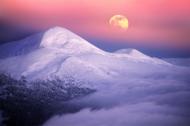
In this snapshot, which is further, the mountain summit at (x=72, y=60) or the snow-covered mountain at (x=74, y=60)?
the mountain summit at (x=72, y=60)

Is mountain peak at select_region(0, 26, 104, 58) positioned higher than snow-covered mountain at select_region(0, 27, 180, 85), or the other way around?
mountain peak at select_region(0, 26, 104, 58)

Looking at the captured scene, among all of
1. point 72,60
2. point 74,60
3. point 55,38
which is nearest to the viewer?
point 72,60

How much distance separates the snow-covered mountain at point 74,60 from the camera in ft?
173

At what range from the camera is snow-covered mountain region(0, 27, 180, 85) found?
52625mm

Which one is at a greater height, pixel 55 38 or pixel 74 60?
pixel 55 38

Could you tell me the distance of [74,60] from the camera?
227 ft

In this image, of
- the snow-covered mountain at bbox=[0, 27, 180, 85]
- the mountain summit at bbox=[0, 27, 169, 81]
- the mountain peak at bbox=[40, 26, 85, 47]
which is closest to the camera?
Answer: the snow-covered mountain at bbox=[0, 27, 180, 85]

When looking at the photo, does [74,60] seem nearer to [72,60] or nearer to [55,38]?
[72,60]

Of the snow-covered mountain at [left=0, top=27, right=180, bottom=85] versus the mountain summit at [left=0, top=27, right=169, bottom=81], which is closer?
the snow-covered mountain at [left=0, top=27, right=180, bottom=85]

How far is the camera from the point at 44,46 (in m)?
84.9

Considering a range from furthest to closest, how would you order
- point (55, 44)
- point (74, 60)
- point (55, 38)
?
point (55, 38) → point (55, 44) → point (74, 60)

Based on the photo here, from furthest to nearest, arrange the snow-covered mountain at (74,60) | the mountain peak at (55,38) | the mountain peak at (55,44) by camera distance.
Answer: the mountain peak at (55,38)
the mountain peak at (55,44)
the snow-covered mountain at (74,60)

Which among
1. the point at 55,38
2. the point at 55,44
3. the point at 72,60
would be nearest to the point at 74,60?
the point at 72,60

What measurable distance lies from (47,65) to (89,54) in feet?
46.9
